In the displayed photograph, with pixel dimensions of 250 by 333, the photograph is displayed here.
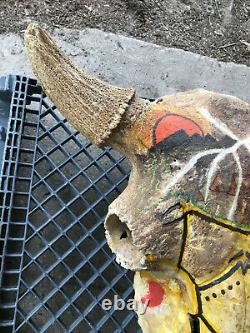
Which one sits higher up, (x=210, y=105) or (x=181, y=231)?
(x=210, y=105)

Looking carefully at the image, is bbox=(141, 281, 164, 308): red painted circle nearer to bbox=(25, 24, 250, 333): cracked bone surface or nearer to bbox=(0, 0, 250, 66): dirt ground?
bbox=(25, 24, 250, 333): cracked bone surface

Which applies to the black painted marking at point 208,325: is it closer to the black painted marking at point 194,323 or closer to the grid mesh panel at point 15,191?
the black painted marking at point 194,323

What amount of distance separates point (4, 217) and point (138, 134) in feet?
1.54

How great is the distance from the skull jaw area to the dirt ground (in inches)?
34.0

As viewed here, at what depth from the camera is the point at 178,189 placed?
94 cm

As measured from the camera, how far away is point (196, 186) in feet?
3.08

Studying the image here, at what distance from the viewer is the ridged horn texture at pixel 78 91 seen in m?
1.01

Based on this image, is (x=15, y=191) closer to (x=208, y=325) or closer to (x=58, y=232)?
(x=58, y=232)

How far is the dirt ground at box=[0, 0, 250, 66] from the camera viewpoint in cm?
165

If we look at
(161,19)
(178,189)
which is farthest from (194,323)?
(161,19)

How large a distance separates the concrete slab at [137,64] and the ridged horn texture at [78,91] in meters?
0.53

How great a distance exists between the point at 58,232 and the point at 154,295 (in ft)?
1.35

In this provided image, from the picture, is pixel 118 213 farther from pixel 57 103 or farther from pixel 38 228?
pixel 38 228

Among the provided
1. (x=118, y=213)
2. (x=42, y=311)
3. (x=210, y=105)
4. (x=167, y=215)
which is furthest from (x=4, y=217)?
(x=210, y=105)
